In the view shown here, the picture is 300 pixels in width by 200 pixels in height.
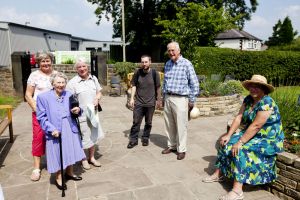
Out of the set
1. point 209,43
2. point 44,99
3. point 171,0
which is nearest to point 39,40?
point 171,0

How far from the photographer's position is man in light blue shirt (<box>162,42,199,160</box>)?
4.67 metres

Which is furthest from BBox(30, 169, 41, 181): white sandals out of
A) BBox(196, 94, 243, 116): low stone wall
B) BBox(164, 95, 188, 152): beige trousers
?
BBox(196, 94, 243, 116): low stone wall

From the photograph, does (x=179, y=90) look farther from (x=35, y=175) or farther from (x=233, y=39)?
(x=233, y=39)

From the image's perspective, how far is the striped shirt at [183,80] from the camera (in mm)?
4668

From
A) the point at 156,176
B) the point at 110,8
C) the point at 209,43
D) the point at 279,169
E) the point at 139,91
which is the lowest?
the point at 156,176

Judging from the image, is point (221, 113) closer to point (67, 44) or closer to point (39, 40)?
point (39, 40)

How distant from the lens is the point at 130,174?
169 inches

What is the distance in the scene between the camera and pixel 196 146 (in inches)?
219

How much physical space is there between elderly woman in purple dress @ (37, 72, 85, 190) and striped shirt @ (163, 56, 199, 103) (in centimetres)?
170

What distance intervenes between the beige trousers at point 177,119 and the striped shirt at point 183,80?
0.12 metres

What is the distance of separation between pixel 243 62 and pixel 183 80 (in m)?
12.1

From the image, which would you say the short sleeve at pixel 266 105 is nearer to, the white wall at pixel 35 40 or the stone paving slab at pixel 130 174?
the stone paving slab at pixel 130 174

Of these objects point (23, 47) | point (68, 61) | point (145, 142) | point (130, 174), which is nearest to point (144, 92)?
point (145, 142)

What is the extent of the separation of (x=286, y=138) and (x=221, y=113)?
3800 millimetres
